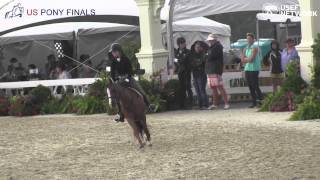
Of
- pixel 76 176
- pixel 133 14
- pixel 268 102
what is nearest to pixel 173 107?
pixel 268 102

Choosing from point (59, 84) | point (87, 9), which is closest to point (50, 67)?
point (87, 9)

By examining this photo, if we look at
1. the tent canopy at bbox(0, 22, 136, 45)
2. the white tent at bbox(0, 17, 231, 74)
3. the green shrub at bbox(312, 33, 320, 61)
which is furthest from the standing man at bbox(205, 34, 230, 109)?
the tent canopy at bbox(0, 22, 136, 45)

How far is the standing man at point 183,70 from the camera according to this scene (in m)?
19.6

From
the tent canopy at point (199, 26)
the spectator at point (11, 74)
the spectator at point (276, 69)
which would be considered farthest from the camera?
the tent canopy at point (199, 26)

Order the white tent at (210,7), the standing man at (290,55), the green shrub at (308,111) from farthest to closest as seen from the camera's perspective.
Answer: the white tent at (210,7) → the standing man at (290,55) → the green shrub at (308,111)

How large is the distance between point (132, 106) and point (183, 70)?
6.71m

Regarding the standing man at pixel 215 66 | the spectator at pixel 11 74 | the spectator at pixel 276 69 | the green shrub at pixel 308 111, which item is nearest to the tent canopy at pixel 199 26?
the spectator at pixel 11 74

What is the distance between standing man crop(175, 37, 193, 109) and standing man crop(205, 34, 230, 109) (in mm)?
637

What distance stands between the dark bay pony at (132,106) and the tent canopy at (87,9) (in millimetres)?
10163

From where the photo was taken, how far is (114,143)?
45.6 feet

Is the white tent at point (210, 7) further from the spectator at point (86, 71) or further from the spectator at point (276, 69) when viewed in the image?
the spectator at point (276, 69)

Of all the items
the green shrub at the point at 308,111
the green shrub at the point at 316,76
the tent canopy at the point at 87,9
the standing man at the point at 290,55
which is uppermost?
the tent canopy at the point at 87,9

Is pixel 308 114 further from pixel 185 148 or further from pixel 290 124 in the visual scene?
pixel 185 148

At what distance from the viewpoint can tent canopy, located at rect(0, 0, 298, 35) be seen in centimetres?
2327
